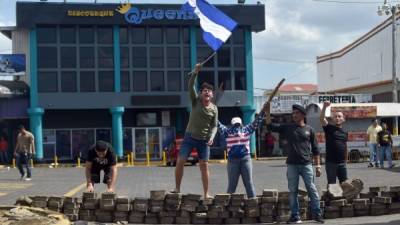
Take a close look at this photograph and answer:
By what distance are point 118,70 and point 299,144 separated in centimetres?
3283

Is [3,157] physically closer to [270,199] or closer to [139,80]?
[139,80]

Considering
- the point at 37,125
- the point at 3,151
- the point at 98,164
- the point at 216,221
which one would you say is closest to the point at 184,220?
the point at 216,221

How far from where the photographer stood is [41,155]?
41.7 meters

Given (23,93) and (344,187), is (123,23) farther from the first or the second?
(344,187)

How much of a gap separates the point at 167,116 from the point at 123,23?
6847mm

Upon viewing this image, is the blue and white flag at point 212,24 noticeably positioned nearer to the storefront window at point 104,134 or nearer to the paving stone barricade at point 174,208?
the paving stone barricade at point 174,208

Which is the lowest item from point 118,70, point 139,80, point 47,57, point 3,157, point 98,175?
point 3,157

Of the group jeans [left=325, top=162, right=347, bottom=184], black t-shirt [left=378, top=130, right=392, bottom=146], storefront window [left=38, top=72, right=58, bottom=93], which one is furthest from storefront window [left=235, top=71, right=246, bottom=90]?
jeans [left=325, top=162, right=347, bottom=184]

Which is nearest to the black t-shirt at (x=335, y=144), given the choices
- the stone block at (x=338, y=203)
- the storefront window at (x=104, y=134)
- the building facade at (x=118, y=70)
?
the stone block at (x=338, y=203)

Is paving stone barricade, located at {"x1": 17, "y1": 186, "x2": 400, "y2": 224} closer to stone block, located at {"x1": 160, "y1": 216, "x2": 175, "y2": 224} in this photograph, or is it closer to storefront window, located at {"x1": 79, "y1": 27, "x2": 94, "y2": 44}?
stone block, located at {"x1": 160, "y1": 216, "x2": 175, "y2": 224}

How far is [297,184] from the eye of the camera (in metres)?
10.5

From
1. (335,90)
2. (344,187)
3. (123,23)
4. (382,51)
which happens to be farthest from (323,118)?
(335,90)

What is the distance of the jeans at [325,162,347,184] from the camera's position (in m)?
11.9

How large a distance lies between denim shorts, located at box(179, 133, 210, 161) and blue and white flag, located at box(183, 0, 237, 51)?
5.97 feet
